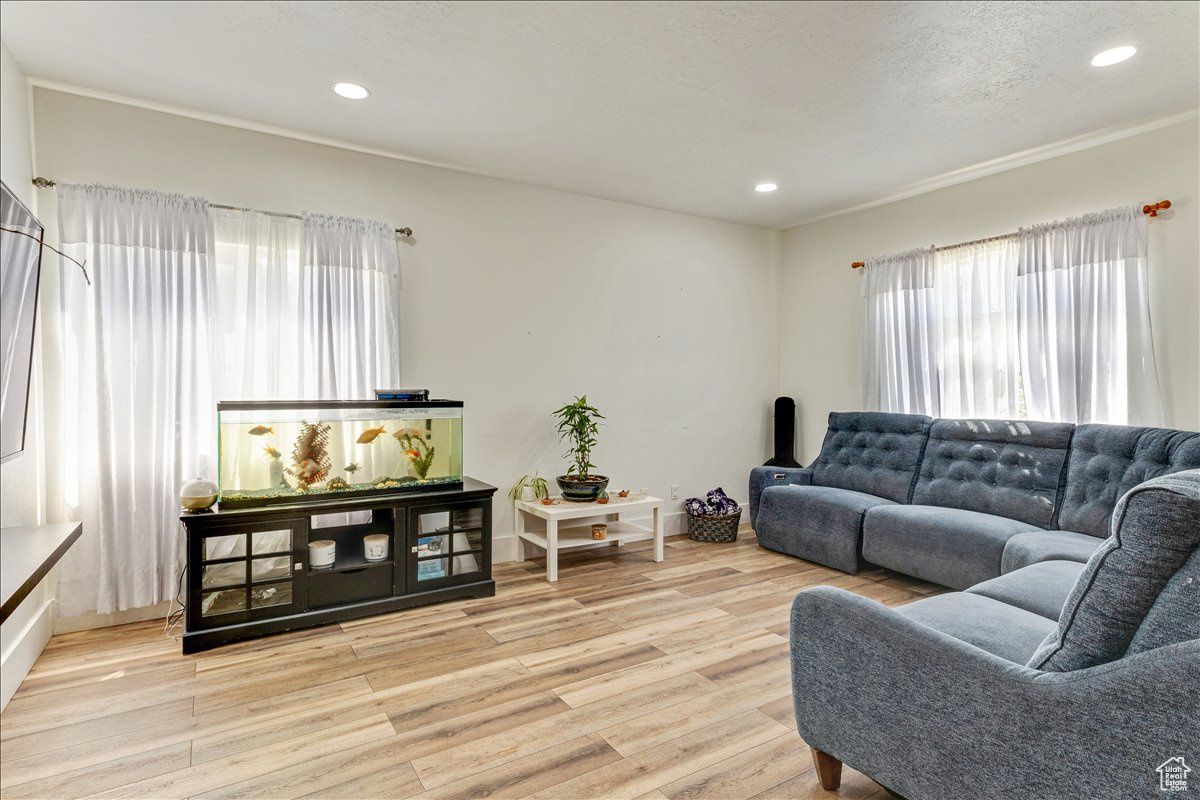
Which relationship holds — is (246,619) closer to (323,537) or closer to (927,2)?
(323,537)

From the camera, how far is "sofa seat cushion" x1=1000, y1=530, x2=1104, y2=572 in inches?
108

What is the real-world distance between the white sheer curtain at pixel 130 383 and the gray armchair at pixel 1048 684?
10.0 feet

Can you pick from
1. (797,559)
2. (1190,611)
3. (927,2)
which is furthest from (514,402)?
(1190,611)

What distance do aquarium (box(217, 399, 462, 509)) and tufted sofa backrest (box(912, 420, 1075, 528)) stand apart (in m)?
2.98

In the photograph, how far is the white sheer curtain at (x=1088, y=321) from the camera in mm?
3303

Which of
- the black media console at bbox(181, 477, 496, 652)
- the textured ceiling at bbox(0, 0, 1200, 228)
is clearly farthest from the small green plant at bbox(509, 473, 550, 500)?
the textured ceiling at bbox(0, 0, 1200, 228)

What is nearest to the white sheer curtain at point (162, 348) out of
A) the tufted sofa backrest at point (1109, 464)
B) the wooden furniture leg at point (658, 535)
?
the wooden furniture leg at point (658, 535)

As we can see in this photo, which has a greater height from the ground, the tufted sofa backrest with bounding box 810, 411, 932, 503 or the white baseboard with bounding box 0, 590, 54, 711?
the tufted sofa backrest with bounding box 810, 411, 932, 503

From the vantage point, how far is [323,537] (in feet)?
10.4

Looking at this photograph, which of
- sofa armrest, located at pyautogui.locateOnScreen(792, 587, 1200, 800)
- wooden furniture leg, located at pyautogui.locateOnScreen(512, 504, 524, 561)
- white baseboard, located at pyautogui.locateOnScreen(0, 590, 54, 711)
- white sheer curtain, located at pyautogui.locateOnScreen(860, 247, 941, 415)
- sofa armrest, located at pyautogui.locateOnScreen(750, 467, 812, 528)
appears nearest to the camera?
sofa armrest, located at pyautogui.locateOnScreen(792, 587, 1200, 800)

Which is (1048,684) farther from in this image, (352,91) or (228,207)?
(228,207)

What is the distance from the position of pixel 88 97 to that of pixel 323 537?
2406mm

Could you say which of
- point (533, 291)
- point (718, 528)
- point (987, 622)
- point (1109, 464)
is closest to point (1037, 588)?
point (987, 622)

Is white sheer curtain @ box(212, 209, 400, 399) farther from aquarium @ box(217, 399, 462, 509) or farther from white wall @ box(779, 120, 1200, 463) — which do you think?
white wall @ box(779, 120, 1200, 463)
